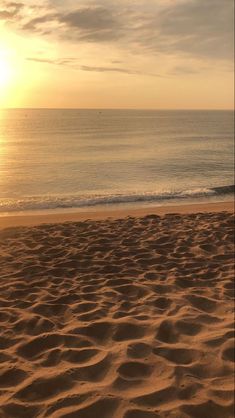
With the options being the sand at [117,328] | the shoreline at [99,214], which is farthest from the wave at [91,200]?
the sand at [117,328]

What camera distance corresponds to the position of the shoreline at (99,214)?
35.7ft

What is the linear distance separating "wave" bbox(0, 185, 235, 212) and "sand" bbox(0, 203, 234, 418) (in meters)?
5.13

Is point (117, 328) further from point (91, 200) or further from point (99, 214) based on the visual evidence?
point (91, 200)

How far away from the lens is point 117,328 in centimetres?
448

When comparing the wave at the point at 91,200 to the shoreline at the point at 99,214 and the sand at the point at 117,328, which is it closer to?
the shoreline at the point at 99,214

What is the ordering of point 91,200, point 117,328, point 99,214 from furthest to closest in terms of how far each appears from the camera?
point 91,200 → point 99,214 → point 117,328

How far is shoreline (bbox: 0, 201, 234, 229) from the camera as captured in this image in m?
10.9

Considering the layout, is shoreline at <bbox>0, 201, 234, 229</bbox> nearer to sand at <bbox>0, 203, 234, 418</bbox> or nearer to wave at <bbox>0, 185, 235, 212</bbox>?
wave at <bbox>0, 185, 235, 212</bbox>

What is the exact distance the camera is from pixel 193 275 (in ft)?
20.3

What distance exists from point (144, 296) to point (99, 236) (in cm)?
328

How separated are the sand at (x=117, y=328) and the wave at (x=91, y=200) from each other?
513 cm

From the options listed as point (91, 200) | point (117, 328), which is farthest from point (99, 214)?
point (117, 328)

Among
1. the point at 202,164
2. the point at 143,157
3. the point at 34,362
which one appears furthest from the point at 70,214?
the point at 143,157

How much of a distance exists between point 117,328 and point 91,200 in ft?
32.3
